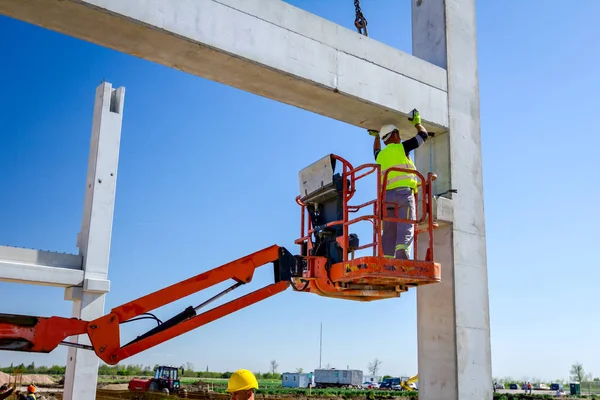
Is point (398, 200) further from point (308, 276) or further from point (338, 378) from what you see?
point (338, 378)

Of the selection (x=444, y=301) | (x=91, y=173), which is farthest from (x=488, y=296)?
(x=91, y=173)

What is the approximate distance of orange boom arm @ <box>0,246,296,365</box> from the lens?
4.87m

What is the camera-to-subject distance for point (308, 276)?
741 cm

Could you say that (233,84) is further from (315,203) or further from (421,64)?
(421,64)

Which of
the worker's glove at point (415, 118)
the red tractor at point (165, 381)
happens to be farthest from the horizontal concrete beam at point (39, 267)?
the red tractor at point (165, 381)

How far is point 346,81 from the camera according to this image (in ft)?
26.5

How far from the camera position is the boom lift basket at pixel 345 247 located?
7.00 metres

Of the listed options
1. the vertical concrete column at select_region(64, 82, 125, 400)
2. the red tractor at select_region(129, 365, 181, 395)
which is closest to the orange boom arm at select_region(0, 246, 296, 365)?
the vertical concrete column at select_region(64, 82, 125, 400)

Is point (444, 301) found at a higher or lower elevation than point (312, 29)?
lower

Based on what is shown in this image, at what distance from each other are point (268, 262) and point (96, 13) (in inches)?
126

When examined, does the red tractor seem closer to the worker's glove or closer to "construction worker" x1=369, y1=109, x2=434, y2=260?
"construction worker" x1=369, y1=109, x2=434, y2=260

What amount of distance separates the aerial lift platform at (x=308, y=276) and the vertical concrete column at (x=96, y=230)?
215 inches

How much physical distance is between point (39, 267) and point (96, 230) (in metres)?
1.48

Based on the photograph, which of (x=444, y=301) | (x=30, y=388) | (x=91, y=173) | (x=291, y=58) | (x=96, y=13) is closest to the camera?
(x=96, y=13)
